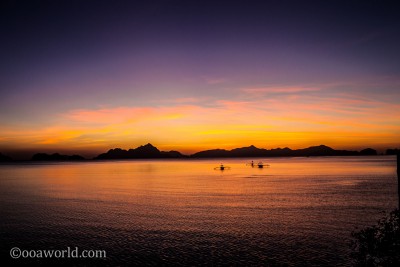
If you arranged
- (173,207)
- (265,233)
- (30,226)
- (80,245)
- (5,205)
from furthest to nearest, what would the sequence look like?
(5,205) → (173,207) → (30,226) → (265,233) → (80,245)

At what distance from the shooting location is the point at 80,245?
3797 cm

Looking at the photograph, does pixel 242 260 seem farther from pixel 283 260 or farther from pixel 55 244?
pixel 55 244

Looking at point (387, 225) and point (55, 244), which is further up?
point (387, 225)

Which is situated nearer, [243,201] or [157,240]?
[157,240]

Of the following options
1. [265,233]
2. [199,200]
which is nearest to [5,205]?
[199,200]

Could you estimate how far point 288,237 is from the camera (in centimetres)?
4022

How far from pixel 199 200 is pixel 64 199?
33042 millimetres

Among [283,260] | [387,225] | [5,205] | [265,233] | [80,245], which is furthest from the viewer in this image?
[5,205]

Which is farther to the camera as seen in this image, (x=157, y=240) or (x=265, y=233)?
(x=265, y=233)

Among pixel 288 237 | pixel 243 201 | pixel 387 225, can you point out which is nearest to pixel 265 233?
pixel 288 237

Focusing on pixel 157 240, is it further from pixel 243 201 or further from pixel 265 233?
pixel 243 201

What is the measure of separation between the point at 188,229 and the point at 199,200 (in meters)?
29.9

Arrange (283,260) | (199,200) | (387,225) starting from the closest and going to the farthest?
(387,225)
(283,260)
(199,200)

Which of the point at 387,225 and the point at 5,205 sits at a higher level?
the point at 387,225
